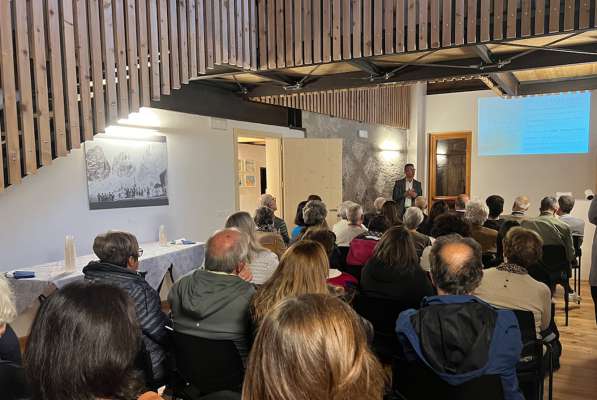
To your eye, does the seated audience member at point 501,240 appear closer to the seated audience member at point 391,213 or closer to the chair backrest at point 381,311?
the seated audience member at point 391,213

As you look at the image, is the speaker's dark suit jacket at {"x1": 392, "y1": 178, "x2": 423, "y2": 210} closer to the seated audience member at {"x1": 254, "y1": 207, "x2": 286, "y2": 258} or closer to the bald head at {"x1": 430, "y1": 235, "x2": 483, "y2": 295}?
the seated audience member at {"x1": 254, "y1": 207, "x2": 286, "y2": 258}

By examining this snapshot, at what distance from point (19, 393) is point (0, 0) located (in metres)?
2.92

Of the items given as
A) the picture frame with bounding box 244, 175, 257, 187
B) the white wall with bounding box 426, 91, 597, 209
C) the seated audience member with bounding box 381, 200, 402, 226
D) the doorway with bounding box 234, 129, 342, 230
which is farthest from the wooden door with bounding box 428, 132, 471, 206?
the seated audience member with bounding box 381, 200, 402, 226

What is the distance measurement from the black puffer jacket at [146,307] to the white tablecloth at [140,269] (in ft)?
2.31

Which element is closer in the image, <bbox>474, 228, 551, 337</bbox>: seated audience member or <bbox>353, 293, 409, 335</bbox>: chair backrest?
<bbox>474, 228, 551, 337</bbox>: seated audience member

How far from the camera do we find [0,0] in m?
3.09

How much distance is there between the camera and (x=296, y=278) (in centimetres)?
211

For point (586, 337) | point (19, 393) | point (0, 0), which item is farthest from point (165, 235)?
point (586, 337)

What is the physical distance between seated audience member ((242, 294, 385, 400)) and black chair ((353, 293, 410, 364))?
5.98 ft

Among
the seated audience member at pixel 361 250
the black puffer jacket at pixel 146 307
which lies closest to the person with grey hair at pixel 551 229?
the seated audience member at pixel 361 250

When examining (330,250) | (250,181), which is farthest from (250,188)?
(330,250)

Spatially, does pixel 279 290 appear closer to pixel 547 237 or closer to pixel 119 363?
pixel 119 363

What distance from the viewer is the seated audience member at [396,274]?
9.17 feet

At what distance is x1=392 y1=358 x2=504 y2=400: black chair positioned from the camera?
164 centimetres
